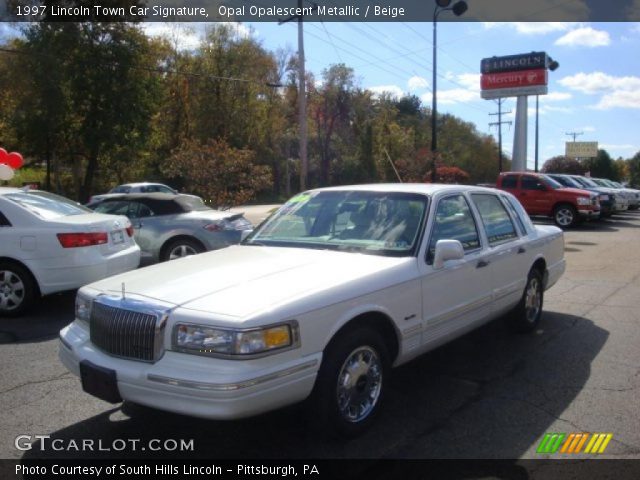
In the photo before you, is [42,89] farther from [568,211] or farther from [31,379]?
[31,379]

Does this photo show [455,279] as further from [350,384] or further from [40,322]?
[40,322]

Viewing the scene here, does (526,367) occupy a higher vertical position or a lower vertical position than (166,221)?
lower

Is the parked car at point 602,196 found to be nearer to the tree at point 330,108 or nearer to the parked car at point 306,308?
the parked car at point 306,308

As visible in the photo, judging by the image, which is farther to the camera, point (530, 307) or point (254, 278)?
point (530, 307)

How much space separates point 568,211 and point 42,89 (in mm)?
22219

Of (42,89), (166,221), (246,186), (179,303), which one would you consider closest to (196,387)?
(179,303)

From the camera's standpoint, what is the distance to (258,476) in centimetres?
332

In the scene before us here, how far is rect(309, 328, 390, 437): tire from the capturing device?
138 inches

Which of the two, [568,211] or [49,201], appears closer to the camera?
[49,201]

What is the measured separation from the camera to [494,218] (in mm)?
5645

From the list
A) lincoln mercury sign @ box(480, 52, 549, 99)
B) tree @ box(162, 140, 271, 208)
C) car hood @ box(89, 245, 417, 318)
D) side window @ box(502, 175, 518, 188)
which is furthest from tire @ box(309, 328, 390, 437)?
lincoln mercury sign @ box(480, 52, 549, 99)

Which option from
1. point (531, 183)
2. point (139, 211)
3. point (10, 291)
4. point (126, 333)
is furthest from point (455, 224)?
point (531, 183)

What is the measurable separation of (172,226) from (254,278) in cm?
581

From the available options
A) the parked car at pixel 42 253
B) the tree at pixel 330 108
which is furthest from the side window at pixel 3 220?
the tree at pixel 330 108
